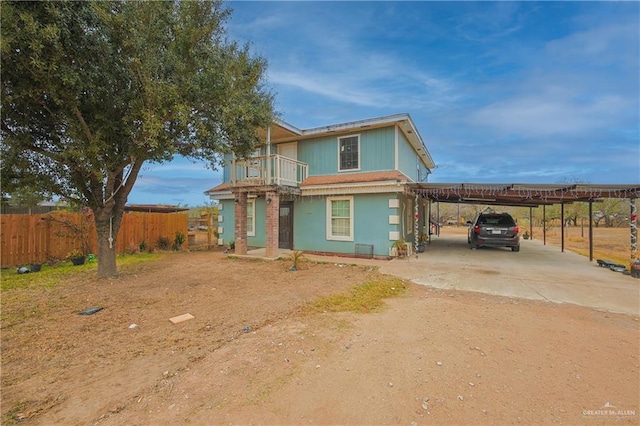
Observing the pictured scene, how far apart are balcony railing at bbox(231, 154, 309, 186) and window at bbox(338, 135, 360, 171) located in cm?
174

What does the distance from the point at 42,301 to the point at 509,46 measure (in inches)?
622

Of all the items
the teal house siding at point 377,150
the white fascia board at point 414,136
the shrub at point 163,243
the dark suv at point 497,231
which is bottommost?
the shrub at point 163,243

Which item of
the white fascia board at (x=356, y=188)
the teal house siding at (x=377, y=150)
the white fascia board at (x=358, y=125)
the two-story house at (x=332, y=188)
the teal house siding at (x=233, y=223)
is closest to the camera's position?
the white fascia board at (x=356, y=188)

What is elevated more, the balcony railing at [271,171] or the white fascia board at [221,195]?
the balcony railing at [271,171]

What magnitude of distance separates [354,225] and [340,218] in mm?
711

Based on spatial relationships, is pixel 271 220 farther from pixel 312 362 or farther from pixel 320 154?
pixel 312 362

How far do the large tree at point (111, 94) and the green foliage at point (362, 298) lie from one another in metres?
4.64

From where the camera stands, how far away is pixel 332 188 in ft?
39.5

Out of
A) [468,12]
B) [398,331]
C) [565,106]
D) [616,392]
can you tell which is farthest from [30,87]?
[565,106]

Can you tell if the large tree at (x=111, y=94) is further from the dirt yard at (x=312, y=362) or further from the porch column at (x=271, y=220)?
the porch column at (x=271, y=220)

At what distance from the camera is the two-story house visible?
11.4 metres

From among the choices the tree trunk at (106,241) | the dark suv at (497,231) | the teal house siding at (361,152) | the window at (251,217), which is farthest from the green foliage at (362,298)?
the window at (251,217)

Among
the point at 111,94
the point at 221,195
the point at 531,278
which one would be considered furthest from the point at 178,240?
the point at 531,278

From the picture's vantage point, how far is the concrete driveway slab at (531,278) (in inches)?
248
